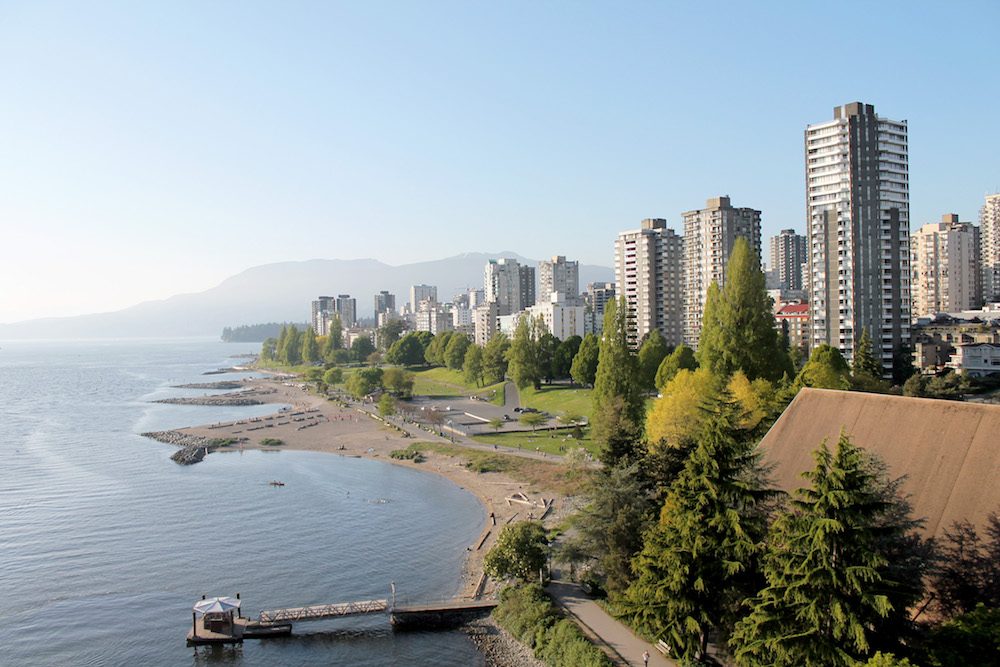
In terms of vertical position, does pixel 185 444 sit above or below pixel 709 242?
below

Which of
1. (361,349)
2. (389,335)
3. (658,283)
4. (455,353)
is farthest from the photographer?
(389,335)

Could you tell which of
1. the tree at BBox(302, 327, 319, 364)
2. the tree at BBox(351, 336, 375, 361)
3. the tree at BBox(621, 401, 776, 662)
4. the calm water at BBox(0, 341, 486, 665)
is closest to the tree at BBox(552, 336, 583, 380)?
the calm water at BBox(0, 341, 486, 665)

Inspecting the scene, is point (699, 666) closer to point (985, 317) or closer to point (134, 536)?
point (134, 536)

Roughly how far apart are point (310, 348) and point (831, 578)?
6316 inches

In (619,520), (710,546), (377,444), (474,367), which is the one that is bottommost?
(377,444)

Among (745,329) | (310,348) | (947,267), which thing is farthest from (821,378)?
(310,348)

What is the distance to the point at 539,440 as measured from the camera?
5928cm

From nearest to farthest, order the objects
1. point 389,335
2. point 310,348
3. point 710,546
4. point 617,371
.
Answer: point 710,546 < point 617,371 < point 389,335 < point 310,348

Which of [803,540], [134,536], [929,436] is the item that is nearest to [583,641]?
[803,540]

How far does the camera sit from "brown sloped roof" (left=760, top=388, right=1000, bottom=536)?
1900 cm

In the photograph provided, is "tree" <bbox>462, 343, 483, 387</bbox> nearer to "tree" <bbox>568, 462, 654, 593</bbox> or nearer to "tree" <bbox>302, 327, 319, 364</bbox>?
"tree" <bbox>568, 462, 654, 593</bbox>

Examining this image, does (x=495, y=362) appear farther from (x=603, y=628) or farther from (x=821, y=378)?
(x=603, y=628)

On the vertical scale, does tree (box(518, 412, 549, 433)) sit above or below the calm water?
above

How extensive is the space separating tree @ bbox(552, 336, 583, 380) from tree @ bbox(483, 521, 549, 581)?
57491mm
